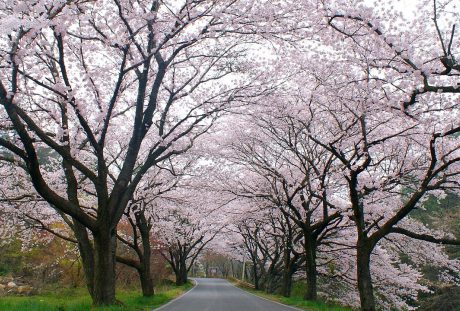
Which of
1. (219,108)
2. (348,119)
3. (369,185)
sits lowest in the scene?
(369,185)

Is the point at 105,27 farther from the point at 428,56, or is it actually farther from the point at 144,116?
the point at 428,56

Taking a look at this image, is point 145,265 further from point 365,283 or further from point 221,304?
point 365,283

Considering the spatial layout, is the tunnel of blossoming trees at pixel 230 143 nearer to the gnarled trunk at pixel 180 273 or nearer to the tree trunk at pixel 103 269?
the tree trunk at pixel 103 269

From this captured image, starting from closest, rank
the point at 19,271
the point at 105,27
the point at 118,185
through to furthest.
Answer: the point at 105,27 < the point at 118,185 < the point at 19,271

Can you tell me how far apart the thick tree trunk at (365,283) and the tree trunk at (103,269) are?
7.62 meters

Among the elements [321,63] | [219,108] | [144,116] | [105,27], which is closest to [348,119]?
[321,63]

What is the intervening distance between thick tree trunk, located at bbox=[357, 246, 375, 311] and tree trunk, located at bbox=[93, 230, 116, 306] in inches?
300

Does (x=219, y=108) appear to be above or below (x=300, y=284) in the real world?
above

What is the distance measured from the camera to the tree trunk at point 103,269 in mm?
10984

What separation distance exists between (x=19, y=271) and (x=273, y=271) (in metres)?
18.0

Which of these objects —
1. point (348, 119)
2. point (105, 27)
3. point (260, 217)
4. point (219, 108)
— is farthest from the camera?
point (260, 217)

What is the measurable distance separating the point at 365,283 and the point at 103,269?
7.99 metres

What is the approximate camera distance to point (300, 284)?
35750 mm

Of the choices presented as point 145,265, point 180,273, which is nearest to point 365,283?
point 145,265
